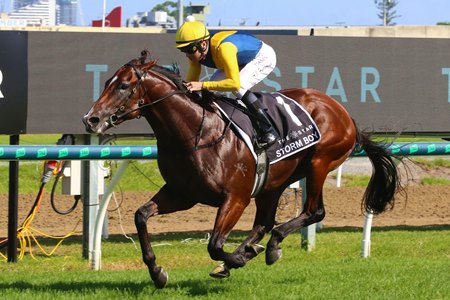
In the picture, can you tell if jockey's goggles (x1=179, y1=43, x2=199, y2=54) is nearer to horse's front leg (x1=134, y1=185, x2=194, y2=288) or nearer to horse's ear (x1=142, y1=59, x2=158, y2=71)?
horse's ear (x1=142, y1=59, x2=158, y2=71)

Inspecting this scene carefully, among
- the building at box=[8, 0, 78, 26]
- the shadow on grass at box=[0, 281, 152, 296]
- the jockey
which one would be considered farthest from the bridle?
the building at box=[8, 0, 78, 26]

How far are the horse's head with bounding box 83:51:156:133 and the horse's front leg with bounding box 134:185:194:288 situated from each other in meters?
0.63

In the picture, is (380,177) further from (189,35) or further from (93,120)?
(93,120)

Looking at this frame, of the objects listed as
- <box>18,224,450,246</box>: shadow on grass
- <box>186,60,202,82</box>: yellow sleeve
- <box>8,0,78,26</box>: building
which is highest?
<box>8,0,78,26</box>: building

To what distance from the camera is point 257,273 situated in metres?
7.76

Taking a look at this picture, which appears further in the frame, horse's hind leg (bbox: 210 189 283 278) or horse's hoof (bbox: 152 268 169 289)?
horse's hind leg (bbox: 210 189 283 278)

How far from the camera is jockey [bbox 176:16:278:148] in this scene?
696cm

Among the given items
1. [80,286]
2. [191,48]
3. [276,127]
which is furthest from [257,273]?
[191,48]

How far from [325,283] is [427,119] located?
3.92 meters

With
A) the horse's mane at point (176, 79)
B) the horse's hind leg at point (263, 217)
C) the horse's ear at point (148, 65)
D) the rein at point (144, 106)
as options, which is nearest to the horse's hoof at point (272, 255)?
the horse's hind leg at point (263, 217)

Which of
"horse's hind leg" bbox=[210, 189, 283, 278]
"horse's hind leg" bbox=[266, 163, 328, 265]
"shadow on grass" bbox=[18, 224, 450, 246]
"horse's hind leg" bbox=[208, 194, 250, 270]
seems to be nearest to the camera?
"horse's hind leg" bbox=[208, 194, 250, 270]

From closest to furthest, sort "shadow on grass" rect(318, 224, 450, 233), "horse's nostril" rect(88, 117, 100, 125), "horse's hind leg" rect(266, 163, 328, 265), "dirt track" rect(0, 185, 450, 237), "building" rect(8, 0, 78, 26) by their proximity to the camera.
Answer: "horse's nostril" rect(88, 117, 100, 125) → "horse's hind leg" rect(266, 163, 328, 265) → "shadow on grass" rect(318, 224, 450, 233) → "dirt track" rect(0, 185, 450, 237) → "building" rect(8, 0, 78, 26)

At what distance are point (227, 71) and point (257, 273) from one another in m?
1.67

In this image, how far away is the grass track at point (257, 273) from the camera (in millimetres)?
6828
